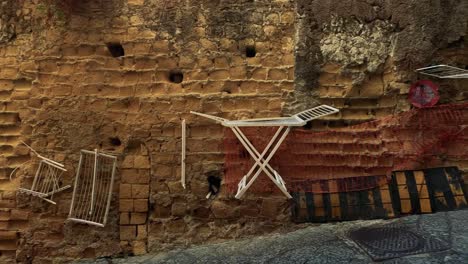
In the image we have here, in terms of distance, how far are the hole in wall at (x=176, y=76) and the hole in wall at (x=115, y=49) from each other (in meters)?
0.61

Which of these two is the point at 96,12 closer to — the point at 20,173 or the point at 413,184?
the point at 20,173

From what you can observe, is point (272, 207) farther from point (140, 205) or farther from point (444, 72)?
point (444, 72)

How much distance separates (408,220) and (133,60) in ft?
10.7

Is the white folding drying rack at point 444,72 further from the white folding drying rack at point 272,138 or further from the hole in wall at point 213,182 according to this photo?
the hole in wall at point 213,182

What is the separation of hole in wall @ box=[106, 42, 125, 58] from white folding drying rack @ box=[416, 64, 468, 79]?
3.18 m

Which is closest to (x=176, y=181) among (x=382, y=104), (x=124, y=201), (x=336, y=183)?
(x=124, y=201)

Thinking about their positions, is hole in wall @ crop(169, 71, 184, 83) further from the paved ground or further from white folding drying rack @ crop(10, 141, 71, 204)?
the paved ground

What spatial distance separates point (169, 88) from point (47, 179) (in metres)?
1.64

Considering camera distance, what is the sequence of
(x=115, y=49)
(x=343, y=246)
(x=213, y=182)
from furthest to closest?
(x=115, y=49) < (x=213, y=182) < (x=343, y=246)

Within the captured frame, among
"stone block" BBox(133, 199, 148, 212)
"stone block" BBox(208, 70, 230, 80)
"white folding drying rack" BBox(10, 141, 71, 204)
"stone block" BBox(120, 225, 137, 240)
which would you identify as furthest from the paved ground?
"stone block" BBox(208, 70, 230, 80)

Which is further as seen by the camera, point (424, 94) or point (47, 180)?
point (47, 180)

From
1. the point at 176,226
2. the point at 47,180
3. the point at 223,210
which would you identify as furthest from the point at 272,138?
the point at 47,180

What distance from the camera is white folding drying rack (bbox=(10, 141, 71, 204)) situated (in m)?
4.61

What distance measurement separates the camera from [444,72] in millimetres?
4387
